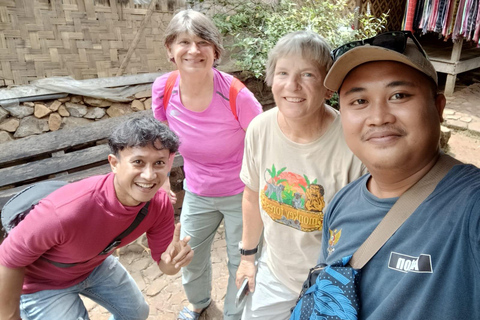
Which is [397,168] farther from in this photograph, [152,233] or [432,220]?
[152,233]

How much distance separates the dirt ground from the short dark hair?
5.19m

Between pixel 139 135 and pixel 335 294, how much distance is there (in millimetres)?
1242

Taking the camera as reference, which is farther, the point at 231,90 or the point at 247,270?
the point at 231,90

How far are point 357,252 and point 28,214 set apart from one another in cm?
156

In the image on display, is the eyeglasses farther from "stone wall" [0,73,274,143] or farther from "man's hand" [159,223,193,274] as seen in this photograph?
"stone wall" [0,73,274,143]

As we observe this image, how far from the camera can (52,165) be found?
153 inches

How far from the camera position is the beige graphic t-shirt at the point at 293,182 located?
161 cm

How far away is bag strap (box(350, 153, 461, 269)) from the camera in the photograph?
95 cm

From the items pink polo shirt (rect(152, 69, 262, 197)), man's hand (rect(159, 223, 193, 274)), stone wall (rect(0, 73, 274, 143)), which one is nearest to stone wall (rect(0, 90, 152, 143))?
stone wall (rect(0, 73, 274, 143))

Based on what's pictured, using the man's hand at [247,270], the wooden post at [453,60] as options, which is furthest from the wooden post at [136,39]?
the wooden post at [453,60]

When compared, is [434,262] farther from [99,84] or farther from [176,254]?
[99,84]

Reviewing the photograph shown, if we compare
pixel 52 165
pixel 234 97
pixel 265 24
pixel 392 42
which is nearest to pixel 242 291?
pixel 234 97

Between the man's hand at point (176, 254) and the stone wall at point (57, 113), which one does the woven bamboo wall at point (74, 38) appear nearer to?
the stone wall at point (57, 113)

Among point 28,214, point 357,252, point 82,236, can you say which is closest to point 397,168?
point 357,252
